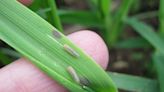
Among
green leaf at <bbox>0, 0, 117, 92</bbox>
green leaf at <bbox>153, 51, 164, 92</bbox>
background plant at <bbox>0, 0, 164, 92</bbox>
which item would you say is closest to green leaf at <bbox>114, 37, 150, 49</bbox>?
background plant at <bbox>0, 0, 164, 92</bbox>

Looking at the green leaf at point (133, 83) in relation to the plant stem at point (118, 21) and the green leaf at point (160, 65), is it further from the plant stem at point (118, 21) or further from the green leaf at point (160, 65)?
the plant stem at point (118, 21)

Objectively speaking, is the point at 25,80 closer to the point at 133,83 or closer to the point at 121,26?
the point at 133,83

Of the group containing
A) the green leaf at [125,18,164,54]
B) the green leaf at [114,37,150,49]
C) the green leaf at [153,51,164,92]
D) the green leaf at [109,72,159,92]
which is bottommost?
the green leaf at [114,37,150,49]

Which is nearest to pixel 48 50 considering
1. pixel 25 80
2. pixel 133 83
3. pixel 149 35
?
pixel 25 80

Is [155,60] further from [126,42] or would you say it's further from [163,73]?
[126,42]

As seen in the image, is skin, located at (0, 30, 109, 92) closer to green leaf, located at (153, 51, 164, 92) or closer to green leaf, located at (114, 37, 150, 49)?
green leaf, located at (153, 51, 164, 92)

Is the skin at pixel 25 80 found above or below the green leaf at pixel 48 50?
below

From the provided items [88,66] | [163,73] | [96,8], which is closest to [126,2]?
[96,8]

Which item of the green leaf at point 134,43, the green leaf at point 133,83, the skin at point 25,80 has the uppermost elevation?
the skin at point 25,80

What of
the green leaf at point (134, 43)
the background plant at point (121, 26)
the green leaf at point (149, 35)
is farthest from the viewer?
the green leaf at point (134, 43)

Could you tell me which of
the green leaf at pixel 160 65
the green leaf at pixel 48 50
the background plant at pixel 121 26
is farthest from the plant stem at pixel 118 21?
the green leaf at pixel 48 50
